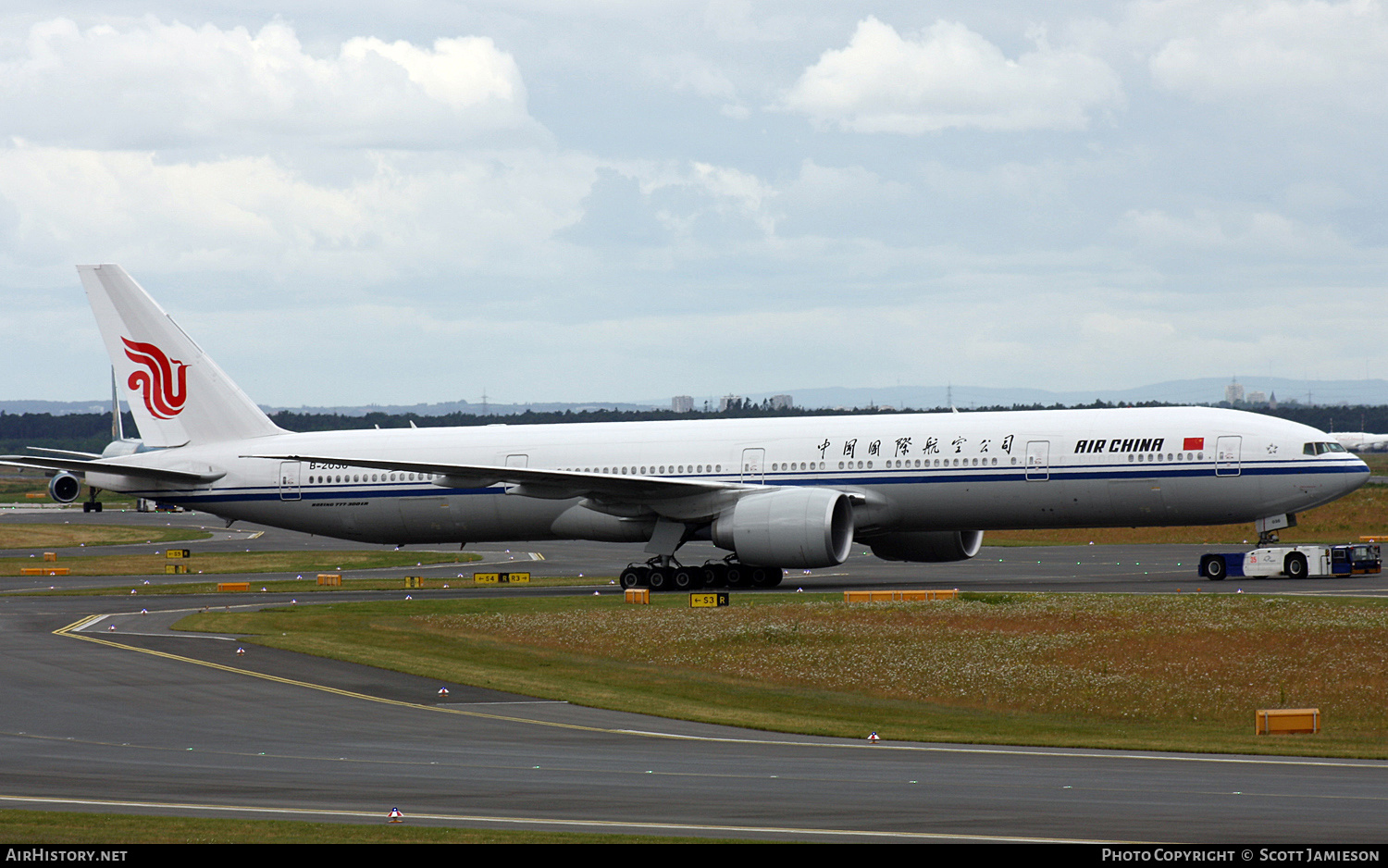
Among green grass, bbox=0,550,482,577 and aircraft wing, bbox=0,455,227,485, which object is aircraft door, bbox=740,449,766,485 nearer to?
aircraft wing, bbox=0,455,227,485

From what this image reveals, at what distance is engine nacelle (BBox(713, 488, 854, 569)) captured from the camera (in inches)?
1582

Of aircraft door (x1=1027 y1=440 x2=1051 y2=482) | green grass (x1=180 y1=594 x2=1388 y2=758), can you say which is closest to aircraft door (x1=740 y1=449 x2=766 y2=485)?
green grass (x1=180 y1=594 x2=1388 y2=758)

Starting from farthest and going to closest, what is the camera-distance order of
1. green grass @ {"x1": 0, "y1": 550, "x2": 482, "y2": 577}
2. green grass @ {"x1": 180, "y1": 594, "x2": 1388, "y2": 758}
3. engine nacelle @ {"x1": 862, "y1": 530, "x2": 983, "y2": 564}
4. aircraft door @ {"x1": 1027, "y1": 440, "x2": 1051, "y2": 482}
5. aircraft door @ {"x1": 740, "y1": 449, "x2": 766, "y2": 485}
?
green grass @ {"x1": 0, "y1": 550, "x2": 482, "y2": 577}
engine nacelle @ {"x1": 862, "y1": 530, "x2": 983, "y2": 564}
aircraft door @ {"x1": 740, "y1": 449, "x2": 766, "y2": 485}
aircraft door @ {"x1": 1027, "y1": 440, "x2": 1051, "y2": 482}
green grass @ {"x1": 180, "y1": 594, "x2": 1388, "y2": 758}

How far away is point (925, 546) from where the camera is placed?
46.5 m

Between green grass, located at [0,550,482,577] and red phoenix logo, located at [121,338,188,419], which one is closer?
red phoenix logo, located at [121,338,188,419]

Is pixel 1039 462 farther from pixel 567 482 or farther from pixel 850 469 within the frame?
pixel 567 482

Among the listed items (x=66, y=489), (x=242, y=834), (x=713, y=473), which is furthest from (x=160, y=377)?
(x=66, y=489)

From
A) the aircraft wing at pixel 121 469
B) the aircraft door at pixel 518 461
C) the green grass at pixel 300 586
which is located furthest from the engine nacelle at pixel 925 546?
the aircraft wing at pixel 121 469

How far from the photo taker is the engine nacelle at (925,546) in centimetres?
4606

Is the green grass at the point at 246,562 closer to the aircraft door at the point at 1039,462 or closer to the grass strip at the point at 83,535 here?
the grass strip at the point at 83,535

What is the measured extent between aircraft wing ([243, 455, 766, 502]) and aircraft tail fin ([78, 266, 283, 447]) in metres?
7.88

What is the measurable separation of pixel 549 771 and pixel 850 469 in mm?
25552
